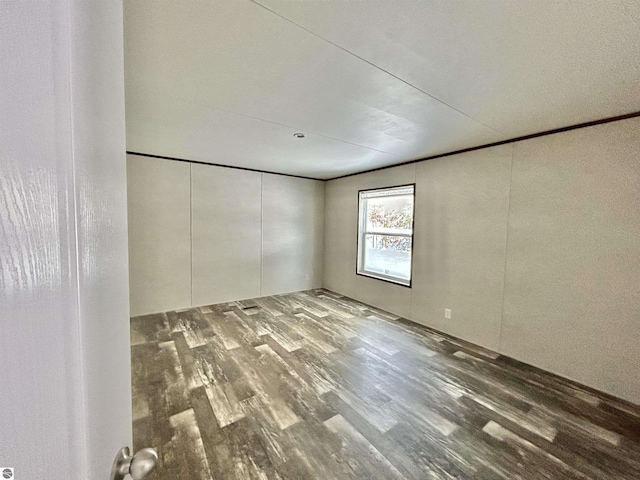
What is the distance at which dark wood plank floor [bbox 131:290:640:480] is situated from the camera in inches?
60.3

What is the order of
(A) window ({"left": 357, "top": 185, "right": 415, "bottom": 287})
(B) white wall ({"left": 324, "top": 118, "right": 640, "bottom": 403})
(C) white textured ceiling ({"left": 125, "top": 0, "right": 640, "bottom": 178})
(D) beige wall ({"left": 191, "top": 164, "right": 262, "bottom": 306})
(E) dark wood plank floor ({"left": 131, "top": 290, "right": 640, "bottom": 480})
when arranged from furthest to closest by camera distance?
(D) beige wall ({"left": 191, "top": 164, "right": 262, "bottom": 306}), (A) window ({"left": 357, "top": 185, "right": 415, "bottom": 287}), (B) white wall ({"left": 324, "top": 118, "right": 640, "bottom": 403}), (E) dark wood plank floor ({"left": 131, "top": 290, "right": 640, "bottom": 480}), (C) white textured ceiling ({"left": 125, "top": 0, "right": 640, "bottom": 178})

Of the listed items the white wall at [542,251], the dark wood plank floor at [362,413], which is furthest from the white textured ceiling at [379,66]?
the dark wood plank floor at [362,413]

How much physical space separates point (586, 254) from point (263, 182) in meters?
4.47

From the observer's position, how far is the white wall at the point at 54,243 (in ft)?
0.77

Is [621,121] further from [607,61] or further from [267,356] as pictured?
[267,356]

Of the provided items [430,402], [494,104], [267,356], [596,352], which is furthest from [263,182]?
[596,352]

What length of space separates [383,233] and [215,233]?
2926 mm

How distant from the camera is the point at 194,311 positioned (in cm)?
402

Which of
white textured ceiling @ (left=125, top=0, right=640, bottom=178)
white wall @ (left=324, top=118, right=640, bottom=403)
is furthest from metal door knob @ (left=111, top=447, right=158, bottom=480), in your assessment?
white wall @ (left=324, top=118, right=640, bottom=403)

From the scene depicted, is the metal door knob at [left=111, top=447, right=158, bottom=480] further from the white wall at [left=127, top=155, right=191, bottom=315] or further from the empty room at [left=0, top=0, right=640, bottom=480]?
the white wall at [left=127, top=155, right=191, bottom=315]

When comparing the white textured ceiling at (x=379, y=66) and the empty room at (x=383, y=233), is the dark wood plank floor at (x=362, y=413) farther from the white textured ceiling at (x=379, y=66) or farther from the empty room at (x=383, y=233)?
the white textured ceiling at (x=379, y=66)

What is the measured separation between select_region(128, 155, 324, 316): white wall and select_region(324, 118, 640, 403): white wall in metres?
2.43

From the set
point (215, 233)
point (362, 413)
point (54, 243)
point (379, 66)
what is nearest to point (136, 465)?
point (54, 243)

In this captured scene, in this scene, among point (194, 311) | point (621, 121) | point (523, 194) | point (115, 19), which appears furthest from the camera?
point (194, 311)
